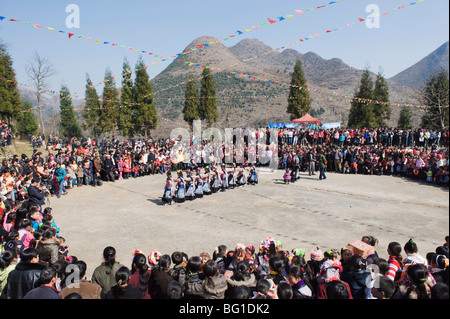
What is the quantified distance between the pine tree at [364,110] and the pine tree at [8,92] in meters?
34.1

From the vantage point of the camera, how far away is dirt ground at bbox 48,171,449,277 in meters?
7.82

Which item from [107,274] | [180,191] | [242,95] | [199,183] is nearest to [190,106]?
[199,183]

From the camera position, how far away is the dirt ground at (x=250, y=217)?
308 inches

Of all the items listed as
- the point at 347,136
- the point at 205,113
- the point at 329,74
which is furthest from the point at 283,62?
the point at 347,136

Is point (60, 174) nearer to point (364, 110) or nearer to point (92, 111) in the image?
point (92, 111)

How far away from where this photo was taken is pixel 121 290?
3607mm

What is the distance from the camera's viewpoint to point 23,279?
402 centimetres

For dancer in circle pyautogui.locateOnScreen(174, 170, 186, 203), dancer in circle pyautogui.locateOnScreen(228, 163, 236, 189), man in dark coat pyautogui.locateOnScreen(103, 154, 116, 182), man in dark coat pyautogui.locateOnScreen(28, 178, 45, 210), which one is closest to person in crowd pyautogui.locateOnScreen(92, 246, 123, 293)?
man in dark coat pyautogui.locateOnScreen(28, 178, 45, 210)

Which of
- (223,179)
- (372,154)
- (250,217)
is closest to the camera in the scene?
(250,217)

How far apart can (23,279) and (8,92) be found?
85.7 feet

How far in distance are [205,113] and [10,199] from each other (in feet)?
102

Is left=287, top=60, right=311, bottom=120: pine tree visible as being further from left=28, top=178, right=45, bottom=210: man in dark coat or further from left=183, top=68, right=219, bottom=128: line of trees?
left=28, top=178, right=45, bottom=210: man in dark coat

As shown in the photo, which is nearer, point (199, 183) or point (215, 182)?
point (199, 183)
